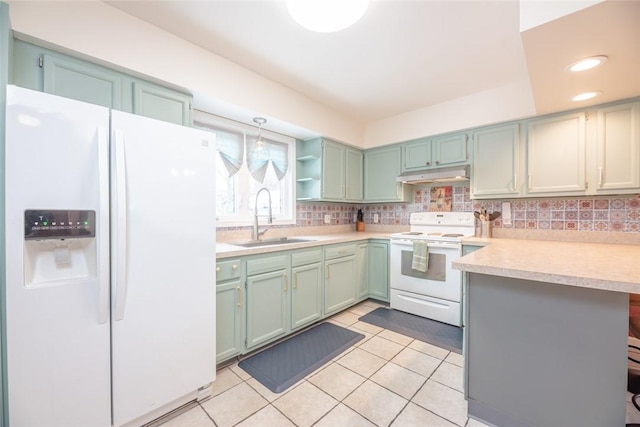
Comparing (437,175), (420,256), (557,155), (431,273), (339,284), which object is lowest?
(339,284)

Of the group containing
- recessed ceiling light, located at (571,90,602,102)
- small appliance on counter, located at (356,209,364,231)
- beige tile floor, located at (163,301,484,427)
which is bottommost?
beige tile floor, located at (163,301,484,427)

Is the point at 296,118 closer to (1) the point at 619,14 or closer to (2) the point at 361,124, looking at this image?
(2) the point at 361,124

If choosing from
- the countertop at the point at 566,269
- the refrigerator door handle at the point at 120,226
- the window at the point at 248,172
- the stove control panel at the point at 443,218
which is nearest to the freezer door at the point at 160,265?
the refrigerator door handle at the point at 120,226

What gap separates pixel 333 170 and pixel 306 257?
1276 mm

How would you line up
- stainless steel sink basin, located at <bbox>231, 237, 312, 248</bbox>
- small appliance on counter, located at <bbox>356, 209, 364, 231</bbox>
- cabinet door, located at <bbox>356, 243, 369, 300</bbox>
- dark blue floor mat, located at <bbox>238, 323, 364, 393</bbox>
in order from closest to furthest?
dark blue floor mat, located at <bbox>238, 323, 364, 393</bbox>, stainless steel sink basin, located at <bbox>231, 237, 312, 248</bbox>, cabinet door, located at <bbox>356, 243, 369, 300</bbox>, small appliance on counter, located at <bbox>356, 209, 364, 231</bbox>

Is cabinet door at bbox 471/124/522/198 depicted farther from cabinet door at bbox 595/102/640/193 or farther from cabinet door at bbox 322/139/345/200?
cabinet door at bbox 322/139/345/200

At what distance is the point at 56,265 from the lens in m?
1.16

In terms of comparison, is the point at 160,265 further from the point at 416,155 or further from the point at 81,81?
the point at 416,155

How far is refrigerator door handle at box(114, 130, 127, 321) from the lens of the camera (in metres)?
1.24

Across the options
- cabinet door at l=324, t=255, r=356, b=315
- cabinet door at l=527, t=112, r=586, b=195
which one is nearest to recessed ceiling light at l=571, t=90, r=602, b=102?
cabinet door at l=527, t=112, r=586, b=195

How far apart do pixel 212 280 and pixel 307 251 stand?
1.00 metres

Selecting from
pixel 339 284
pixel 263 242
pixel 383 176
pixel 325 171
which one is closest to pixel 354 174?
pixel 383 176

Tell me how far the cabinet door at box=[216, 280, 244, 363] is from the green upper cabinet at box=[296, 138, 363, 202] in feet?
5.02

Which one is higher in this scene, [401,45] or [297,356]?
[401,45]
